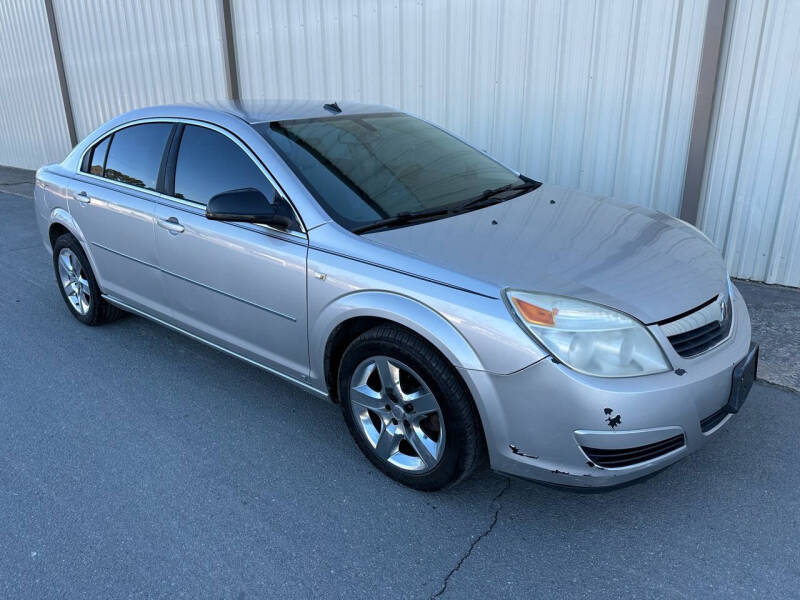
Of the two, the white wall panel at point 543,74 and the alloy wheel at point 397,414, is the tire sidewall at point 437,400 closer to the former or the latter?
the alloy wheel at point 397,414

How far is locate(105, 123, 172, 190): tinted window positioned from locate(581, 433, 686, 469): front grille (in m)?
2.92

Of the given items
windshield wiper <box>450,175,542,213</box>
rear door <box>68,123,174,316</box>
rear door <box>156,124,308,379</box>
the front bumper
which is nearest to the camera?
the front bumper

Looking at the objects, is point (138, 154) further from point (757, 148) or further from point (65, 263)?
point (757, 148)

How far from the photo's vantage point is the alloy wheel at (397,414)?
2697 mm

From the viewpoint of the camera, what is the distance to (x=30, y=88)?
1236 centimetres

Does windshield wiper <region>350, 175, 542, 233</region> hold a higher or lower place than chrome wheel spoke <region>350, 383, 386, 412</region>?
higher

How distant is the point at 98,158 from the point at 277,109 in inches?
59.3

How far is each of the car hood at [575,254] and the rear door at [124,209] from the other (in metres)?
1.71

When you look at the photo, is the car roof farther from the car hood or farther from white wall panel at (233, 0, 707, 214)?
white wall panel at (233, 0, 707, 214)

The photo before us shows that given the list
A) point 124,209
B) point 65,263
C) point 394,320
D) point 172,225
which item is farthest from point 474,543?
point 65,263

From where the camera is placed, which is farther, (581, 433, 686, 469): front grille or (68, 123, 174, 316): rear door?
(68, 123, 174, 316): rear door

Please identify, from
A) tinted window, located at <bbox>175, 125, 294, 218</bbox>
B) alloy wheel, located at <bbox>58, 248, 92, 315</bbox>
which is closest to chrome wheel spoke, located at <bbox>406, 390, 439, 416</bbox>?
tinted window, located at <bbox>175, 125, 294, 218</bbox>

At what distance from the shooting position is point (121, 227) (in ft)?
13.1

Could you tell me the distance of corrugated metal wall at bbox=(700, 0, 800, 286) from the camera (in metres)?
4.59
